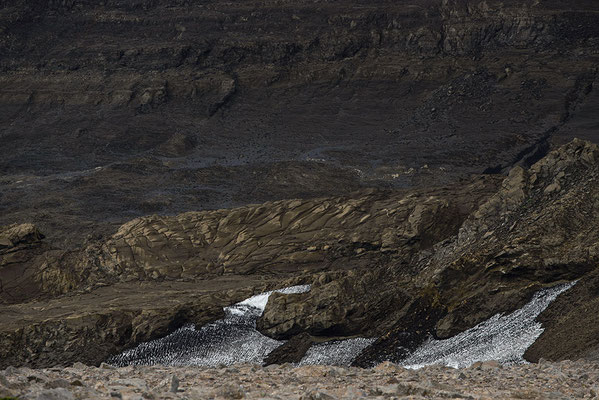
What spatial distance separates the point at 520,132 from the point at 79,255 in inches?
2115

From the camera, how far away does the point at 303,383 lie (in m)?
17.0

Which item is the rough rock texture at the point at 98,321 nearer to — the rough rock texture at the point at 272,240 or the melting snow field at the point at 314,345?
the melting snow field at the point at 314,345

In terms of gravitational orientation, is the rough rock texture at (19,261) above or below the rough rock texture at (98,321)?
below

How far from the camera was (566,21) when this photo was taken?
99500mm

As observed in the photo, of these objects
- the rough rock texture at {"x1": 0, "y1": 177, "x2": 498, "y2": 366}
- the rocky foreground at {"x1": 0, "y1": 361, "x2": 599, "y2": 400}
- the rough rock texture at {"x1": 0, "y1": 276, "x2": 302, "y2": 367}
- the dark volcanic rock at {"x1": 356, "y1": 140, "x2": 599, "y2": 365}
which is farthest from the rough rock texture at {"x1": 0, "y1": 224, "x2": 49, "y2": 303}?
the rocky foreground at {"x1": 0, "y1": 361, "x2": 599, "y2": 400}

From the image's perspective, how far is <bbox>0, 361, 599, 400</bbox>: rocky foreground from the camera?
46.6 feet

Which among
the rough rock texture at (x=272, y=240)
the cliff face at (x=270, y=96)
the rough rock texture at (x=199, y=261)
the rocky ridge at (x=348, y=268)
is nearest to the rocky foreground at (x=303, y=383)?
the rocky ridge at (x=348, y=268)

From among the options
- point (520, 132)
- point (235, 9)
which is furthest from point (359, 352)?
point (235, 9)

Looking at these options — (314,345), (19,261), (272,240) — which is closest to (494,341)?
(314,345)

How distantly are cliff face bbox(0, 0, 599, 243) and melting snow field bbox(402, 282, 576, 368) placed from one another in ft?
139

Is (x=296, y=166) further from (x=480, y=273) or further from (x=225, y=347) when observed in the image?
(x=480, y=273)

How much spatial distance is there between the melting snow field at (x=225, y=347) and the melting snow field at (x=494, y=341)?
3.20 meters

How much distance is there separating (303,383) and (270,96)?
85287 mm

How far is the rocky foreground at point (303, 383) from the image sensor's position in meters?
14.2
